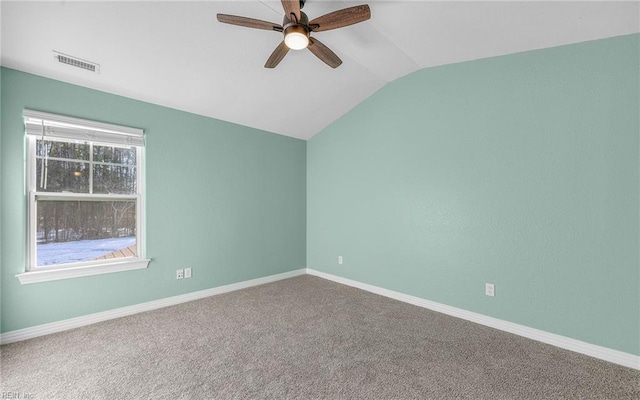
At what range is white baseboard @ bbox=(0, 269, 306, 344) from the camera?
2.43 m

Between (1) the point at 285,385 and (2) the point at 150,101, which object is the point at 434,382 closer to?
(1) the point at 285,385

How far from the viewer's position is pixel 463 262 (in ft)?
9.86

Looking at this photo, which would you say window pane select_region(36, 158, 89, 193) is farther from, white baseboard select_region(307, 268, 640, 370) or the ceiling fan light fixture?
white baseboard select_region(307, 268, 640, 370)

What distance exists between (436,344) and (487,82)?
2.63 metres

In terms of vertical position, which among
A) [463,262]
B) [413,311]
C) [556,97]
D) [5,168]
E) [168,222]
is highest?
[556,97]

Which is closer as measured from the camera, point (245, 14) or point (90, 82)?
point (245, 14)

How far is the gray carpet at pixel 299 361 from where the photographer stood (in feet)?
5.98

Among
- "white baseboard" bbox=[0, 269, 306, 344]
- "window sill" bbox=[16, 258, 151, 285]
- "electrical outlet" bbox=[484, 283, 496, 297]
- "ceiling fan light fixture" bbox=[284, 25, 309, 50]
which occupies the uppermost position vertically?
"ceiling fan light fixture" bbox=[284, 25, 309, 50]

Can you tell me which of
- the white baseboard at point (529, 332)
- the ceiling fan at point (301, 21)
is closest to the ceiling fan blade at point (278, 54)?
the ceiling fan at point (301, 21)

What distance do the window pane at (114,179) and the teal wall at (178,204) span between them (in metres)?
0.19

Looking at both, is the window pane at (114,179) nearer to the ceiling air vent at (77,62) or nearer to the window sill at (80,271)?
the window sill at (80,271)

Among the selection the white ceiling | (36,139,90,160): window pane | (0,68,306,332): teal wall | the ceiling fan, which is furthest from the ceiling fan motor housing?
(36,139,90,160): window pane

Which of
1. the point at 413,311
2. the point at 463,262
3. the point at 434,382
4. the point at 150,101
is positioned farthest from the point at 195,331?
the point at 463,262

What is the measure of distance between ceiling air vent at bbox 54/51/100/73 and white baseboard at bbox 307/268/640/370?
3.92 metres
